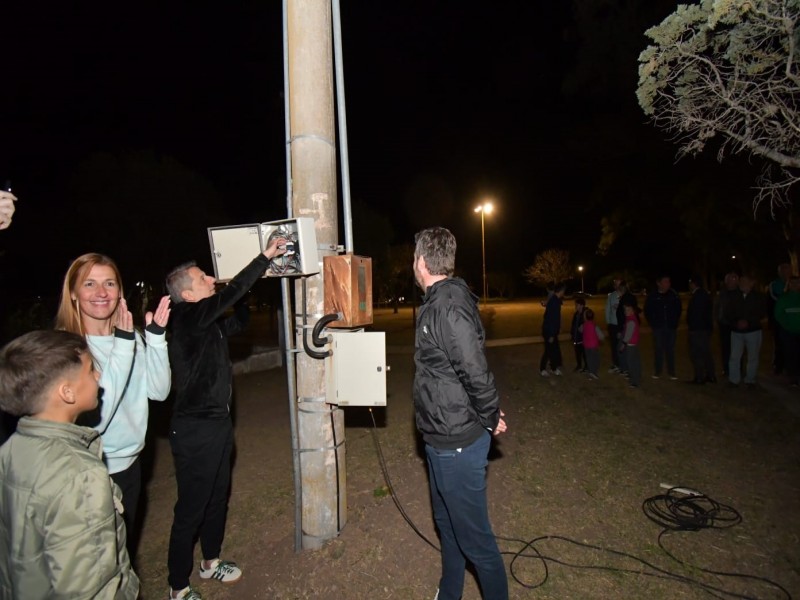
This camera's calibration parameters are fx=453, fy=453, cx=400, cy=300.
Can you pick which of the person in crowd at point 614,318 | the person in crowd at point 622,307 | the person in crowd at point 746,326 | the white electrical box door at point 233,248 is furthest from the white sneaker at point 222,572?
the person in crowd at point 746,326

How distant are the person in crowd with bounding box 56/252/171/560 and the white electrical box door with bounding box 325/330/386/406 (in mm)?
1064

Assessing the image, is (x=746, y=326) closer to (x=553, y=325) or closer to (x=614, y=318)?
(x=614, y=318)

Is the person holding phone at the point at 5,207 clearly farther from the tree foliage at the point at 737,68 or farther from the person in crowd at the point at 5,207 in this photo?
the tree foliage at the point at 737,68

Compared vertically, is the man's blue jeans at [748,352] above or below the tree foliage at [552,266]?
below

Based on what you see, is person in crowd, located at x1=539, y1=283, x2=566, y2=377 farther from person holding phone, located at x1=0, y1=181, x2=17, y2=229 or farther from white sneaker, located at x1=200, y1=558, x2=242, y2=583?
person holding phone, located at x1=0, y1=181, x2=17, y2=229

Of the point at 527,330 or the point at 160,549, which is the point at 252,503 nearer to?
the point at 160,549

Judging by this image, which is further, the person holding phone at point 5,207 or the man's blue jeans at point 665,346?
the man's blue jeans at point 665,346

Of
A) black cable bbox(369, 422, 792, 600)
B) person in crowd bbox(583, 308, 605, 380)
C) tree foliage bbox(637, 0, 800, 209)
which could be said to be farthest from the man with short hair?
black cable bbox(369, 422, 792, 600)

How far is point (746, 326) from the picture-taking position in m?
7.95

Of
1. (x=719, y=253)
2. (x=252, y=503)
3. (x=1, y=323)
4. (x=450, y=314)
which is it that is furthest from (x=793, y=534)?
(x=719, y=253)

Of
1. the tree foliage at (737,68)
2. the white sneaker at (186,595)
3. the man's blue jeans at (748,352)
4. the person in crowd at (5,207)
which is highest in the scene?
the tree foliage at (737,68)

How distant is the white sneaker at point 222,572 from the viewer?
3.28 m

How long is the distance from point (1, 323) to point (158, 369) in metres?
9.07

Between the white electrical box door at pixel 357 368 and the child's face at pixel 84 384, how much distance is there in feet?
4.98
